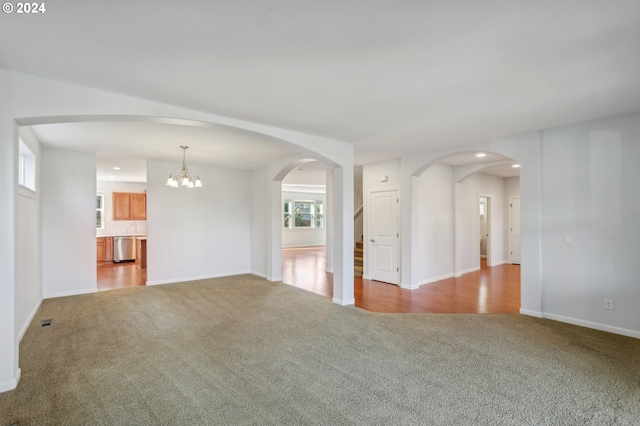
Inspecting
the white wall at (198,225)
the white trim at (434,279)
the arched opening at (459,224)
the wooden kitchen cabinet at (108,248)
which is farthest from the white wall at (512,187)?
the wooden kitchen cabinet at (108,248)

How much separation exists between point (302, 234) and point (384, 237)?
7805 millimetres

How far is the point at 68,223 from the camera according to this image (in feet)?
18.2

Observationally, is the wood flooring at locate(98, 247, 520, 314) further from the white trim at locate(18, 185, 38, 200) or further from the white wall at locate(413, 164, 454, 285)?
the white trim at locate(18, 185, 38, 200)

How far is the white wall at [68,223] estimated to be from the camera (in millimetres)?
5359

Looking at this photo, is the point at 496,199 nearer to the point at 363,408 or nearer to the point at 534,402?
the point at 534,402

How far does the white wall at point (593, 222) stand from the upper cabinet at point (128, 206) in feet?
35.1

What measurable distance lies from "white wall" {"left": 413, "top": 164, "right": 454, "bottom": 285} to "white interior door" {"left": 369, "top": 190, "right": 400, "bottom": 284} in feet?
1.54

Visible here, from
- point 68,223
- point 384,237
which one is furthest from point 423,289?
point 68,223

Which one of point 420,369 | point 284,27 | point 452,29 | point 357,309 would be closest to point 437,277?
point 357,309

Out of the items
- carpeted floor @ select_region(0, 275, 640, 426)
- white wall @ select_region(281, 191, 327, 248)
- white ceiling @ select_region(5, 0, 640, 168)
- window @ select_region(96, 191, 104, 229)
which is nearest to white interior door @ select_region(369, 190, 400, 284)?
carpeted floor @ select_region(0, 275, 640, 426)

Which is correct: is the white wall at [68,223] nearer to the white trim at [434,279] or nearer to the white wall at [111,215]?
the white wall at [111,215]

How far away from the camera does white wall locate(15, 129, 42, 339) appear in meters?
3.70

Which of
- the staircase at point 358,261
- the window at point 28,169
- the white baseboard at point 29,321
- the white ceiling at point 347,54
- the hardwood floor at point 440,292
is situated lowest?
the hardwood floor at point 440,292

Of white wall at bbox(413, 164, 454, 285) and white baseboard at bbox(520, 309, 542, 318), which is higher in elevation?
white wall at bbox(413, 164, 454, 285)
